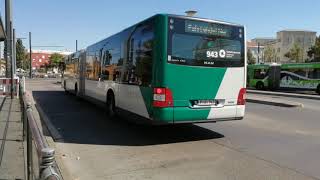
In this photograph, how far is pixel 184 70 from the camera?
903cm

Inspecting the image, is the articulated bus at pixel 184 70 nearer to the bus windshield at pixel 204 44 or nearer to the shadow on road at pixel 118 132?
the bus windshield at pixel 204 44

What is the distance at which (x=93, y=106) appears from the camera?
17.2 m

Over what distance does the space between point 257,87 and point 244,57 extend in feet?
114

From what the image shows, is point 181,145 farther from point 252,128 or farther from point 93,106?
point 93,106

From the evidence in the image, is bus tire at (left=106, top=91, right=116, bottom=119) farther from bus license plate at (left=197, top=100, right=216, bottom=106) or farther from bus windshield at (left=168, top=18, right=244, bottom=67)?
bus windshield at (left=168, top=18, right=244, bottom=67)

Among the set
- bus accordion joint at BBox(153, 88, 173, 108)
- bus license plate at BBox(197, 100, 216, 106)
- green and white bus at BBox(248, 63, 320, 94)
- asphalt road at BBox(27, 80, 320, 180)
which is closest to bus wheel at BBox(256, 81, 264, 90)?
green and white bus at BBox(248, 63, 320, 94)

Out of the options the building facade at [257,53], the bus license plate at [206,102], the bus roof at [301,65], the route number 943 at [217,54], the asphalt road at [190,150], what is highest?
the building facade at [257,53]

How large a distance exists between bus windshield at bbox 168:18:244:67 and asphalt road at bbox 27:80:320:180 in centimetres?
181

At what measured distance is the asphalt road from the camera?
6572 mm

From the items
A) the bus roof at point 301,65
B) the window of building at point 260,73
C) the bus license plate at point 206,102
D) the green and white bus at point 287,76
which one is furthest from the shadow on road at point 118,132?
the window of building at point 260,73

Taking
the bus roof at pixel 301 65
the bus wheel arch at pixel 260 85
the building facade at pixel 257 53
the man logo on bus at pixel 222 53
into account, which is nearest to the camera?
the man logo on bus at pixel 222 53

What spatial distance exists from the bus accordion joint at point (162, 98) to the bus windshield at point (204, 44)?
25.9 inches

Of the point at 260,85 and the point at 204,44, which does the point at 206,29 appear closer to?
the point at 204,44

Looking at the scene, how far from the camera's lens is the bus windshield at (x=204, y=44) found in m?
8.95
